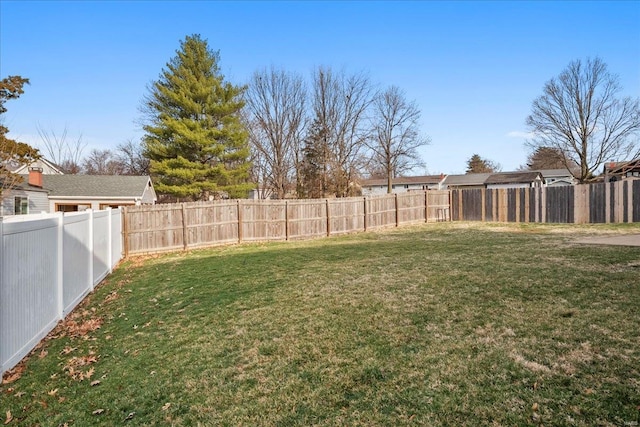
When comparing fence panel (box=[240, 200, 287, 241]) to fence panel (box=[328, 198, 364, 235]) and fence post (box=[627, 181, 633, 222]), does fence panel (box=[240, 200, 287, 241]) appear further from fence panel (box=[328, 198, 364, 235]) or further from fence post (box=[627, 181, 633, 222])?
fence post (box=[627, 181, 633, 222])

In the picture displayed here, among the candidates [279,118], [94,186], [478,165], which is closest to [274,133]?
[279,118]

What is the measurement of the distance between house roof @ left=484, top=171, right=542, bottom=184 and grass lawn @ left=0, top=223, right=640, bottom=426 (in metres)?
39.5

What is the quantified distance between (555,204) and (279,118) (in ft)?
73.2

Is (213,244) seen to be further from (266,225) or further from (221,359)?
(221,359)

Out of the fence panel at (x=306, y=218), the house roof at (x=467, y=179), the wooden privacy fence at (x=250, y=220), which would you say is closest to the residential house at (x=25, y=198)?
the wooden privacy fence at (x=250, y=220)

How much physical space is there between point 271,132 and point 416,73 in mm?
15812

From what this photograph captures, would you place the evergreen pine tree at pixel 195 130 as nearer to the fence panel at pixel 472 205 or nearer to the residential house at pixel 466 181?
the fence panel at pixel 472 205

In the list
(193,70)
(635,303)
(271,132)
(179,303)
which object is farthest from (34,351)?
(271,132)

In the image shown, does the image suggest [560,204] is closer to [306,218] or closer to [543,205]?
[543,205]

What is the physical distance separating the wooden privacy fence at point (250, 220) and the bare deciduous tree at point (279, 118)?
16005 mm

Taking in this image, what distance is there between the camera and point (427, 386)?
2.71 m

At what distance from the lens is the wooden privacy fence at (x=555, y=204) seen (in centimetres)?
1560

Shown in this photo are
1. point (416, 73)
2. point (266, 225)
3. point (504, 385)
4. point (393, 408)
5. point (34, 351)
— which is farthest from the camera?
point (416, 73)

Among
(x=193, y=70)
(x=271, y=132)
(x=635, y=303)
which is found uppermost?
(x=193, y=70)
